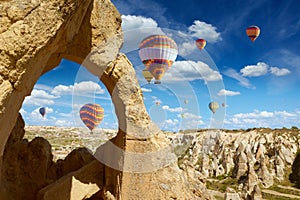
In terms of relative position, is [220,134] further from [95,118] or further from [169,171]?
[169,171]

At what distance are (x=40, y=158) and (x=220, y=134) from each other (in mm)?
51064

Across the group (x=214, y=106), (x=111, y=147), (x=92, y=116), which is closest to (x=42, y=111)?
(x=92, y=116)

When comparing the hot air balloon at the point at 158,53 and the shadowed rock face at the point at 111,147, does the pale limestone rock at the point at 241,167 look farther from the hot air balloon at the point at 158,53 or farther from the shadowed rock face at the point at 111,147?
the shadowed rock face at the point at 111,147

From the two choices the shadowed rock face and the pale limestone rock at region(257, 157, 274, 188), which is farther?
the pale limestone rock at region(257, 157, 274, 188)

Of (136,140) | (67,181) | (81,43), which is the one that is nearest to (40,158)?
(67,181)

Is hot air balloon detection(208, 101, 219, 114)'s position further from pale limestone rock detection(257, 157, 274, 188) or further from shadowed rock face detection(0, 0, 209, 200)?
shadowed rock face detection(0, 0, 209, 200)

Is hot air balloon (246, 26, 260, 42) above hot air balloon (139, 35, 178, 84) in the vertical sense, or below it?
above

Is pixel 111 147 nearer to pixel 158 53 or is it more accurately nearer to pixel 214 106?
pixel 158 53

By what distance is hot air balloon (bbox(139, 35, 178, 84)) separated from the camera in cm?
1556

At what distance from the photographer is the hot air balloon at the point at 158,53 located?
15562 mm

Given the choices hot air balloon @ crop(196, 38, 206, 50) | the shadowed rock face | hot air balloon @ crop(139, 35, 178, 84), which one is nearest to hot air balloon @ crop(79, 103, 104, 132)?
hot air balloon @ crop(139, 35, 178, 84)

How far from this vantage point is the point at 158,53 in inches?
626

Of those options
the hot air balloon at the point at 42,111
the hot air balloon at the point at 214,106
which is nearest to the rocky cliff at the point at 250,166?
the hot air balloon at the point at 214,106

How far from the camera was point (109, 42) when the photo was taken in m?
5.44
